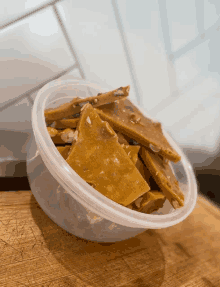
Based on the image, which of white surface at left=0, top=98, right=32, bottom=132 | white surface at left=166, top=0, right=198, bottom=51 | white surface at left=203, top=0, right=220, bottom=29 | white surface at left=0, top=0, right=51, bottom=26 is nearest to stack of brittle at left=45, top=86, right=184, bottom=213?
white surface at left=0, top=98, right=32, bottom=132

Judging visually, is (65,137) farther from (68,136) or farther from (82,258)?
(82,258)

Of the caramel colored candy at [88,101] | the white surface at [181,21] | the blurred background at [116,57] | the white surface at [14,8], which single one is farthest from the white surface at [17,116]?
the white surface at [181,21]

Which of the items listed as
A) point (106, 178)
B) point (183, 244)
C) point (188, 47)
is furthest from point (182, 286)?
point (188, 47)

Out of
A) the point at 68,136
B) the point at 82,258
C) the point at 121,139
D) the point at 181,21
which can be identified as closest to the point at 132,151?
the point at 121,139

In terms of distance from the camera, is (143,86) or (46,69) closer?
(46,69)

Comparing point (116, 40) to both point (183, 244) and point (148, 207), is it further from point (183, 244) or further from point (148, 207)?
point (183, 244)

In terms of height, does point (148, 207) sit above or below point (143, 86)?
below
